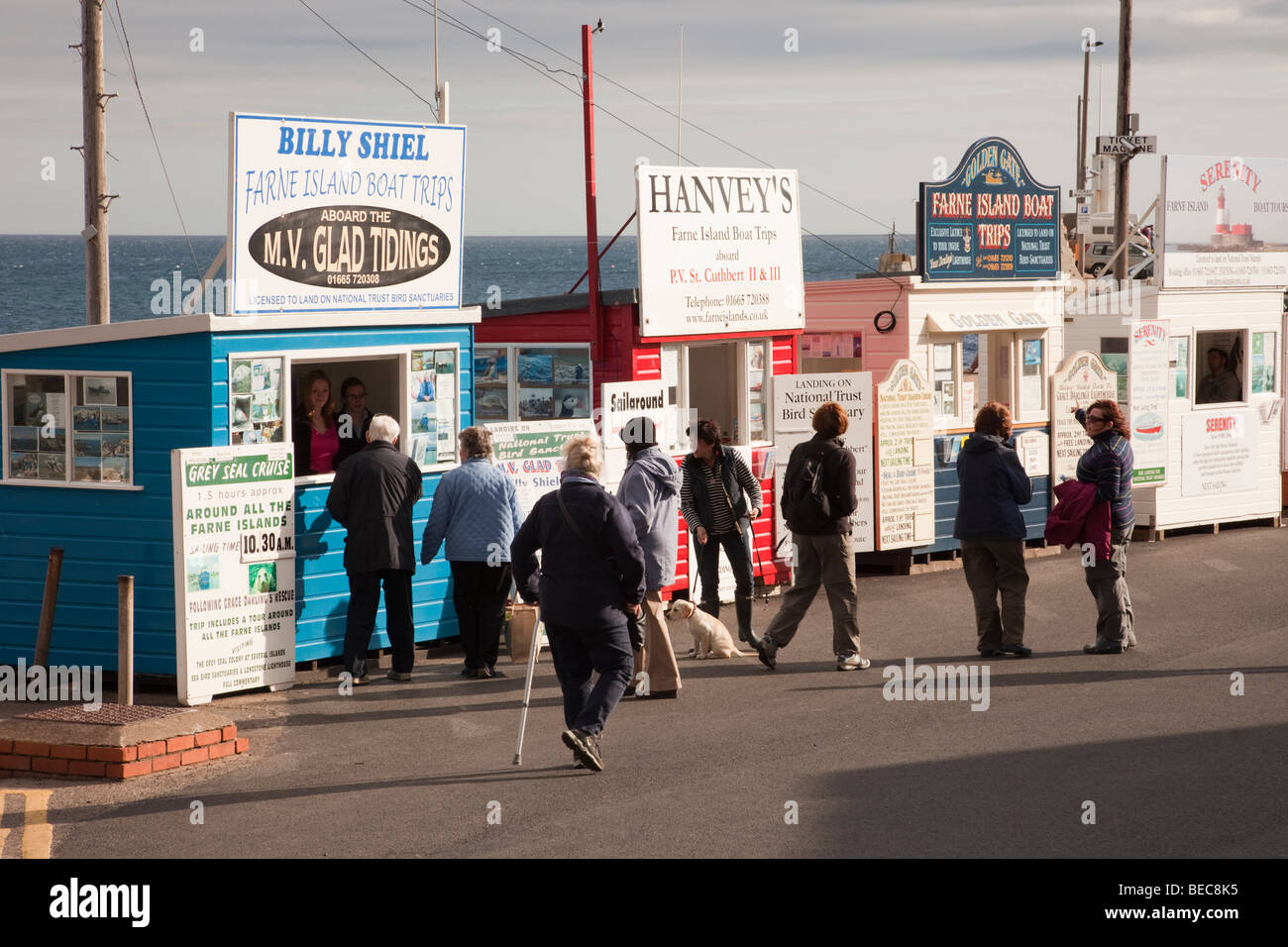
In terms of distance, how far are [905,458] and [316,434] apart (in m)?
6.43

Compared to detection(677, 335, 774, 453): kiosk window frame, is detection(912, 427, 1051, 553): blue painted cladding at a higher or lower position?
lower

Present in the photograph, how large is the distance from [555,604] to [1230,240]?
13.4 m

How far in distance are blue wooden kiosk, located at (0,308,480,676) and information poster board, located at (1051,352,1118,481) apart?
9.04 m

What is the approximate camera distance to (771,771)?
26.9 ft

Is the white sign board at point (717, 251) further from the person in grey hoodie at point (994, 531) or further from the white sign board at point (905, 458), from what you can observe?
the person in grey hoodie at point (994, 531)

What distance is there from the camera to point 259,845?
6984 millimetres

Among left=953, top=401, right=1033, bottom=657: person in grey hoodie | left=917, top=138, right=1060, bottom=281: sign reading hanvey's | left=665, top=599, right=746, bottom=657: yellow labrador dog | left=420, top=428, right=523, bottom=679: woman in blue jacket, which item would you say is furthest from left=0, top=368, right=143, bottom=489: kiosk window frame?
left=917, top=138, right=1060, bottom=281: sign reading hanvey's

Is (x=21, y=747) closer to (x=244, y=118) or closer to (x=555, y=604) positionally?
(x=555, y=604)

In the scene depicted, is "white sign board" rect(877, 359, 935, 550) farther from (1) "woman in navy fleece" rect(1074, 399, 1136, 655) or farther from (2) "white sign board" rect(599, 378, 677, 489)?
(1) "woman in navy fleece" rect(1074, 399, 1136, 655)

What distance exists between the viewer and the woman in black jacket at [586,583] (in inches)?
324

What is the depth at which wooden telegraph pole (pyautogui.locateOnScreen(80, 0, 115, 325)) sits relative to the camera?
A: 16.7 m

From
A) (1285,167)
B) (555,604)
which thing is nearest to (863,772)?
(555,604)

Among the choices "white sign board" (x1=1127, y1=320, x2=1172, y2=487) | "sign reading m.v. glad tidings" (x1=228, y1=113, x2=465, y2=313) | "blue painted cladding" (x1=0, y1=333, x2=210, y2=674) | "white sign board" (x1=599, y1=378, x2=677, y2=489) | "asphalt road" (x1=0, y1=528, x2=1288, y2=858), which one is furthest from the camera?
"white sign board" (x1=1127, y1=320, x2=1172, y2=487)

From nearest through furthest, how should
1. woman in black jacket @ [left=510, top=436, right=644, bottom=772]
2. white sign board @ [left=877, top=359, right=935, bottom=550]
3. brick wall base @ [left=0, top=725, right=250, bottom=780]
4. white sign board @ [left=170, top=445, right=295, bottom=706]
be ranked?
woman in black jacket @ [left=510, top=436, right=644, bottom=772], brick wall base @ [left=0, top=725, right=250, bottom=780], white sign board @ [left=170, top=445, right=295, bottom=706], white sign board @ [left=877, top=359, right=935, bottom=550]
